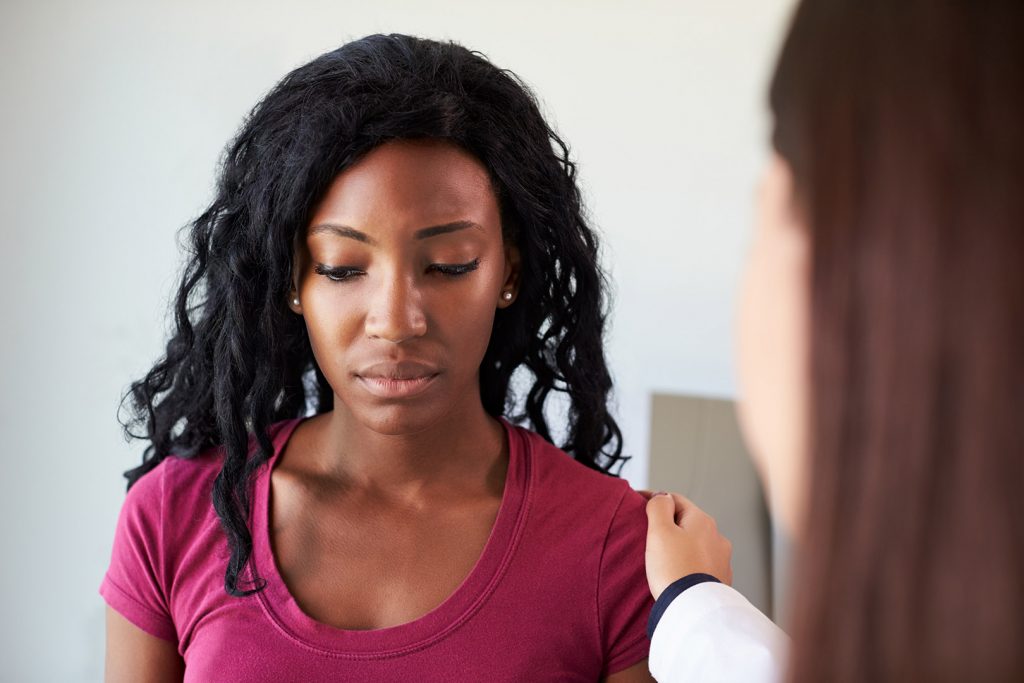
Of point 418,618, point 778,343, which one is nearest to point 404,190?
point 418,618

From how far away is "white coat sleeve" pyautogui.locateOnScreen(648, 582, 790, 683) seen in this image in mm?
879

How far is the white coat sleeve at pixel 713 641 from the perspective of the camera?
0.88 m

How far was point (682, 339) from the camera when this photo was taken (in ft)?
6.42

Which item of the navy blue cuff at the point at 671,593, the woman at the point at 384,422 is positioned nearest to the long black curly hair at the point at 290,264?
the woman at the point at 384,422

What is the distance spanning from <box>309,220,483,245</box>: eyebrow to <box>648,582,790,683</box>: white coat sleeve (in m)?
A: 0.36

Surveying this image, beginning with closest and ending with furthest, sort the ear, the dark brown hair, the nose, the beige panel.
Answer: the dark brown hair < the nose < the ear < the beige panel

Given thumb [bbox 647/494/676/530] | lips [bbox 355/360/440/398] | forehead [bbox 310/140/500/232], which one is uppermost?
forehead [bbox 310/140/500/232]

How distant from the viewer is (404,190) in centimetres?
103

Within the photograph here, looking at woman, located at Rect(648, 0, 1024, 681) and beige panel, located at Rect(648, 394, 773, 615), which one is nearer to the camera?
woman, located at Rect(648, 0, 1024, 681)

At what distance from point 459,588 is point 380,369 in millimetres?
216

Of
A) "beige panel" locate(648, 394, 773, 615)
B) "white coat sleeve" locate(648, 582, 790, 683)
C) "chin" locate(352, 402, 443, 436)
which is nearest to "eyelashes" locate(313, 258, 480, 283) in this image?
"chin" locate(352, 402, 443, 436)

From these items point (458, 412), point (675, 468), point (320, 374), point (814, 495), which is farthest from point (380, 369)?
point (675, 468)

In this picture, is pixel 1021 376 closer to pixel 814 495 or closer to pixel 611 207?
pixel 814 495

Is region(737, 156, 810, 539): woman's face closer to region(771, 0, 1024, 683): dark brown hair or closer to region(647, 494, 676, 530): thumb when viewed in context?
region(771, 0, 1024, 683): dark brown hair
